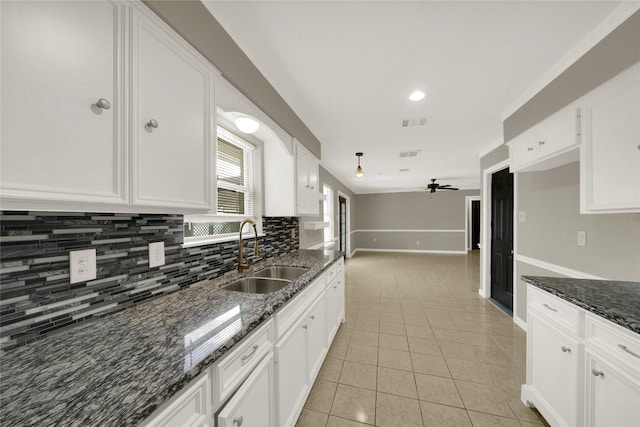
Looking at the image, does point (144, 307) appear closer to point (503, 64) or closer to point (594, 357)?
point (594, 357)

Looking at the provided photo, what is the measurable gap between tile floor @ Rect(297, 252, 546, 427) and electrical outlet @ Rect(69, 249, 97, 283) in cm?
151

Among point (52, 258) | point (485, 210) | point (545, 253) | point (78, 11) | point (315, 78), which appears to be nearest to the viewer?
point (78, 11)

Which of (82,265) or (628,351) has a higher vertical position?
(82,265)

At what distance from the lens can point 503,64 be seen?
1.81m

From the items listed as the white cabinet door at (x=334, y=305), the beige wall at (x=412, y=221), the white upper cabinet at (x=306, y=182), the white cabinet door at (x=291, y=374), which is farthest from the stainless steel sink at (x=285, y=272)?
the beige wall at (x=412, y=221)

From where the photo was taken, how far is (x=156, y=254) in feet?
4.26

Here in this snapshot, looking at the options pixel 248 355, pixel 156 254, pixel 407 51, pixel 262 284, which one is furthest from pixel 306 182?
pixel 248 355

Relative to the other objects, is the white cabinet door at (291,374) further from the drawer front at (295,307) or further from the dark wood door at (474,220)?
the dark wood door at (474,220)

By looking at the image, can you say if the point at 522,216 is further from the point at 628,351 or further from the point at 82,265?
the point at 82,265

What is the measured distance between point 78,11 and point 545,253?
12.0 feet

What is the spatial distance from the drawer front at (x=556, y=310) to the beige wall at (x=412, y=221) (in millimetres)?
7685

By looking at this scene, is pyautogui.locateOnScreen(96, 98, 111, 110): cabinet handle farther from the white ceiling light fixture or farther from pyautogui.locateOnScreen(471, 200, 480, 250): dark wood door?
pyautogui.locateOnScreen(471, 200, 480, 250): dark wood door

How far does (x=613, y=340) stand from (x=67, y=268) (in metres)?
2.36

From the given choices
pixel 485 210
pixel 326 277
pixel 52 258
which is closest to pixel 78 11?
pixel 52 258
